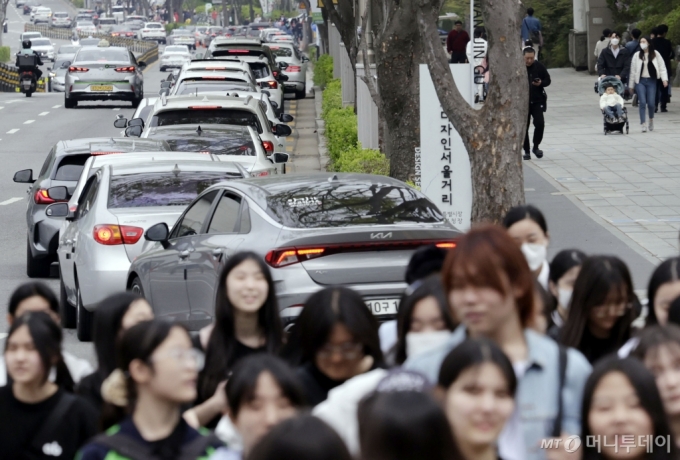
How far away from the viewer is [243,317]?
5219 mm

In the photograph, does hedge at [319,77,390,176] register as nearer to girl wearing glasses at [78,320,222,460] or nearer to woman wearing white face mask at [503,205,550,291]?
woman wearing white face mask at [503,205,550,291]

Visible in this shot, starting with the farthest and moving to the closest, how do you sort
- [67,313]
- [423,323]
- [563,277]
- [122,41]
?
1. [122,41]
2. [67,313]
3. [563,277]
4. [423,323]

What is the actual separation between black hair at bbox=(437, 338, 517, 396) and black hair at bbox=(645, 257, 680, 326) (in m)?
1.56

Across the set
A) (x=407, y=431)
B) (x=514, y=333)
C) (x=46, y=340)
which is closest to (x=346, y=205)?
(x=46, y=340)

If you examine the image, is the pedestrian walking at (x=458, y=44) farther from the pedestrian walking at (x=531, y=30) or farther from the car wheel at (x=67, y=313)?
the car wheel at (x=67, y=313)

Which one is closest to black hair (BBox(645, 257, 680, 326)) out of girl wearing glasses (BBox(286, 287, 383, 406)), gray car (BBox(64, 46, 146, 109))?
girl wearing glasses (BBox(286, 287, 383, 406))

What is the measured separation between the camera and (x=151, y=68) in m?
69.8

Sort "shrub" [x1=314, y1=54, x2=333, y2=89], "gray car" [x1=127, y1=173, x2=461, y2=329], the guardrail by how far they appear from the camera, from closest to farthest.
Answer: "gray car" [x1=127, y1=173, x2=461, y2=329] → "shrub" [x1=314, y1=54, x2=333, y2=89] → the guardrail

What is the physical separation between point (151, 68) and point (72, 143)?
5617cm

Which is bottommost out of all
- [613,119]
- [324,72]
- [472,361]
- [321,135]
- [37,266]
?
[321,135]

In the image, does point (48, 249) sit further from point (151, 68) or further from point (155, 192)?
point (151, 68)

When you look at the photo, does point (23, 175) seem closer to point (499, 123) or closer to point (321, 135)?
point (499, 123)

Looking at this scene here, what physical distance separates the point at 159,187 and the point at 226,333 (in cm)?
577

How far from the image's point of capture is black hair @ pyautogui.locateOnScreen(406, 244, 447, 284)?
18.1 ft
